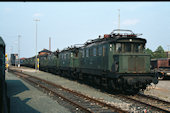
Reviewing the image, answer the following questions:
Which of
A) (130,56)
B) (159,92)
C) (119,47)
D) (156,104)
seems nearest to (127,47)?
(119,47)

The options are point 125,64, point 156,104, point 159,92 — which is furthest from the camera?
point 159,92

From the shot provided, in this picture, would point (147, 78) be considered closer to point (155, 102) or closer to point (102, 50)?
point (155, 102)

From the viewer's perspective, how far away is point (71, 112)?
28.2ft

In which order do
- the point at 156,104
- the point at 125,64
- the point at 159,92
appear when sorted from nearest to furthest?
1. the point at 156,104
2. the point at 125,64
3. the point at 159,92

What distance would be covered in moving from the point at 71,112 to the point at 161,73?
17.1 meters

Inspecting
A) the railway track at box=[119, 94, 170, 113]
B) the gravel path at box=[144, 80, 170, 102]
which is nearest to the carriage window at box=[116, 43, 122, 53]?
the railway track at box=[119, 94, 170, 113]

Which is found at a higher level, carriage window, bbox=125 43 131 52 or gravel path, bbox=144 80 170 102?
carriage window, bbox=125 43 131 52

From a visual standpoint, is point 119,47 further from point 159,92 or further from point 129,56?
point 159,92

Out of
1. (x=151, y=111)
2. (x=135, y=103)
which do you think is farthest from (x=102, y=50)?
(x=151, y=111)

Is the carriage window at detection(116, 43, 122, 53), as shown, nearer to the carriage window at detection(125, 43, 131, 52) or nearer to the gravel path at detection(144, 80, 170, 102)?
the carriage window at detection(125, 43, 131, 52)

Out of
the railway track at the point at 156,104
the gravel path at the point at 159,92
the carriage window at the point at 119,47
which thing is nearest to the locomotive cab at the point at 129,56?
the carriage window at the point at 119,47

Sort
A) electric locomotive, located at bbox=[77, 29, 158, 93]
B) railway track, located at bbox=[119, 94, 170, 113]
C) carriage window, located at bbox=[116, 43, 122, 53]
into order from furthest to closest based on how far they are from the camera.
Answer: carriage window, located at bbox=[116, 43, 122, 53]
electric locomotive, located at bbox=[77, 29, 158, 93]
railway track, located at bbox=[119, 94, 170, 113]

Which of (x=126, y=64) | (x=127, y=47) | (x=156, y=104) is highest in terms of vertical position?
(x=127, y=47)

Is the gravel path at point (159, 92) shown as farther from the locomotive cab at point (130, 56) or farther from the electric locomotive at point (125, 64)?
the locomotive cab at point (130, 56)
